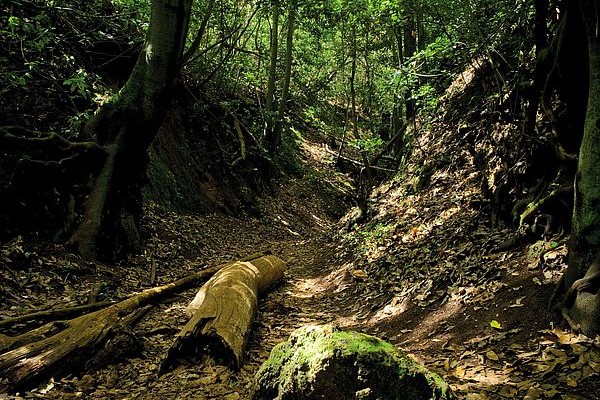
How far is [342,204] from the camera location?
2167 cm

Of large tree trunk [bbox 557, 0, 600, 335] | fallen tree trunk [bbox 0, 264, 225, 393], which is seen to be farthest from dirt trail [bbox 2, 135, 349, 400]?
large tree trunk [bbox 557, 0, 600, 335]

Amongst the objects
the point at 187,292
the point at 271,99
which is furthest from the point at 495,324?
the point at 271,99

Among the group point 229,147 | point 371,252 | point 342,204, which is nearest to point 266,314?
point 371,252

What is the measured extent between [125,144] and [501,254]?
21.6 feet

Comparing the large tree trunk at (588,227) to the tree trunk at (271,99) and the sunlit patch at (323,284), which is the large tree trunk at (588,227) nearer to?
the sunlit patch at (323,284)

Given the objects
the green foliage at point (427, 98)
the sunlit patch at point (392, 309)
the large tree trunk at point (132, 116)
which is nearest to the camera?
the sunlit patch at point (392, 309)

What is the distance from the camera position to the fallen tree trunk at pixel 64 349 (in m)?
3.49

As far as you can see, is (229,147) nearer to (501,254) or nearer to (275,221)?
(275,221)

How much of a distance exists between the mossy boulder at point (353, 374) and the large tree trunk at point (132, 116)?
5.71 metres

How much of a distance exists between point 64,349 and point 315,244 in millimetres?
9001

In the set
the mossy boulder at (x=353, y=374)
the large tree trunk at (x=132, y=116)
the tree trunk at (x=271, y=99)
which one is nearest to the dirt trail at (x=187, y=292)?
the large tree trunk at (x=132, y=116)

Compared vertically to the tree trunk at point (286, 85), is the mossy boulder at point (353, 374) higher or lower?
lower

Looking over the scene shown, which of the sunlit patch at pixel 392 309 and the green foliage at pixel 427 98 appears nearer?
the sunlit patch at pixel 392 309

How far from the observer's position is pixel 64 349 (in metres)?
3.90
